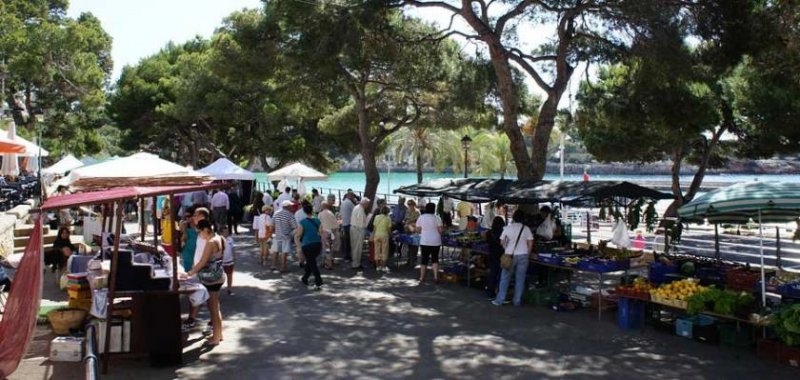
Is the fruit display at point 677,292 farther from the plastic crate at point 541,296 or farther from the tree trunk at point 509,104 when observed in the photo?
the tree trunk at point 509,104

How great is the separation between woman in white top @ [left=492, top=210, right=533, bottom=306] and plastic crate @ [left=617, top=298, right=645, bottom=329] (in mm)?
1767

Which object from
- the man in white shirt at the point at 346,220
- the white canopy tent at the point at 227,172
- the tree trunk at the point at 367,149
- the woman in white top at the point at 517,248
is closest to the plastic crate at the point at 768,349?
the woman in white top at the point at 517,248

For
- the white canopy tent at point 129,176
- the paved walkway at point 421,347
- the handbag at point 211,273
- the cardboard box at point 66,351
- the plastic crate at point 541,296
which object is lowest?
A: the paved walkway at point 421,347

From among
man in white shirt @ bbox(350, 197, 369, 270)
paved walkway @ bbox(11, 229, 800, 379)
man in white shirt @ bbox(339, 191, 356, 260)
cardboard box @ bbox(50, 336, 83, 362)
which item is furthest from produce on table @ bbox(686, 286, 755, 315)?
man in white shirt @ bbox(339, 191, 356, 260)

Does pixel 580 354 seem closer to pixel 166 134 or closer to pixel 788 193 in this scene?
pixel 788 193

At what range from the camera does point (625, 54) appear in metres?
14.2

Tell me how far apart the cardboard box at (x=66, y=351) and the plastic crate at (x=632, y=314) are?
683 centimetres

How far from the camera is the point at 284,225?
13.3 m

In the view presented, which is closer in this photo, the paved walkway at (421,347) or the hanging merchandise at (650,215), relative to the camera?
the paved walkway at (421,347)

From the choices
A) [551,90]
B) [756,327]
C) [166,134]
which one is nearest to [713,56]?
[551,90]

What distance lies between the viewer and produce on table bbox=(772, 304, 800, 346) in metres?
7.18

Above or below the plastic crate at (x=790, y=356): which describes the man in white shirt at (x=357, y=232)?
above

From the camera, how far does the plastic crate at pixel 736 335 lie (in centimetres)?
813

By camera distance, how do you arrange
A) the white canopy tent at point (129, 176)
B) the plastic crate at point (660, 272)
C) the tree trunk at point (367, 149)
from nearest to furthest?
the white canopy tent at point (129, 176) → the plastic crate at point (660, 272) → the tree trunk at point (367, 149)
